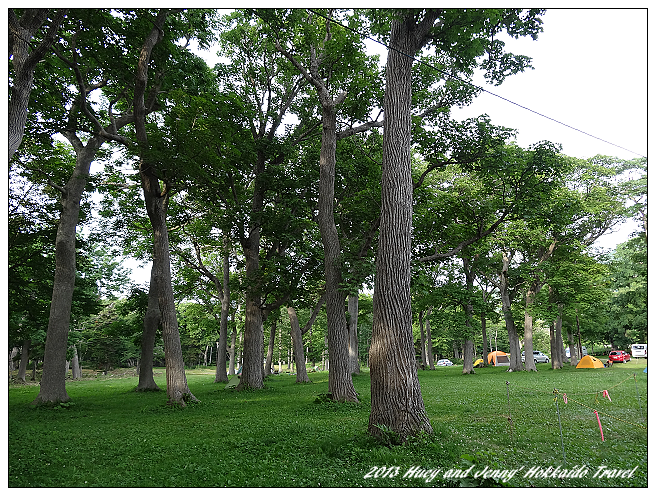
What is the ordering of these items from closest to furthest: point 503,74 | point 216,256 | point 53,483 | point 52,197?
point 53,483 → point 503,74 → point 52,197 → point 216,256

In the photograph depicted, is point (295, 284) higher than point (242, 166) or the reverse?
the reverse

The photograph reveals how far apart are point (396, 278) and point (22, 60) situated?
7113 millimetres

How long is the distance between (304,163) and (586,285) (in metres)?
18.3

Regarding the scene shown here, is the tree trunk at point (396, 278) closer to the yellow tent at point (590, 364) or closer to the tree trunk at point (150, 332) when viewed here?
the tree trunk at point (150, 332)

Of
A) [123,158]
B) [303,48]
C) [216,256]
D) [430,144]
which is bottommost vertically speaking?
[216,256]

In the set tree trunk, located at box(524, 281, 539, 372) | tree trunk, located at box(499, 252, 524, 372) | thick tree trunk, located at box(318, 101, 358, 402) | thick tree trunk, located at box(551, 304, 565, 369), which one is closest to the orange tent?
thick tree trunk, located at box(551, 304, 565, 369)

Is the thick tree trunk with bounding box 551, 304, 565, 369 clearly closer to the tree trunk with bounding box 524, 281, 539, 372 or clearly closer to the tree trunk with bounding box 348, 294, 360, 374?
the tree trunk with bounding box 524, 281, 539, 372

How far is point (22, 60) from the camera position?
6.62 m

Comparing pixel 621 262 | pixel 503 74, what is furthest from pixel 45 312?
pixel 621 262

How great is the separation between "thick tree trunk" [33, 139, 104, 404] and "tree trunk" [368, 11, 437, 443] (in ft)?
34.4

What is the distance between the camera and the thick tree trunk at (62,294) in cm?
1225

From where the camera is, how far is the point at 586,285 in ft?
76.3

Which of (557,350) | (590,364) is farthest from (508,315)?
(590,364)

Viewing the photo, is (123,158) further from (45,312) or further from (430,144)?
(430,144)
